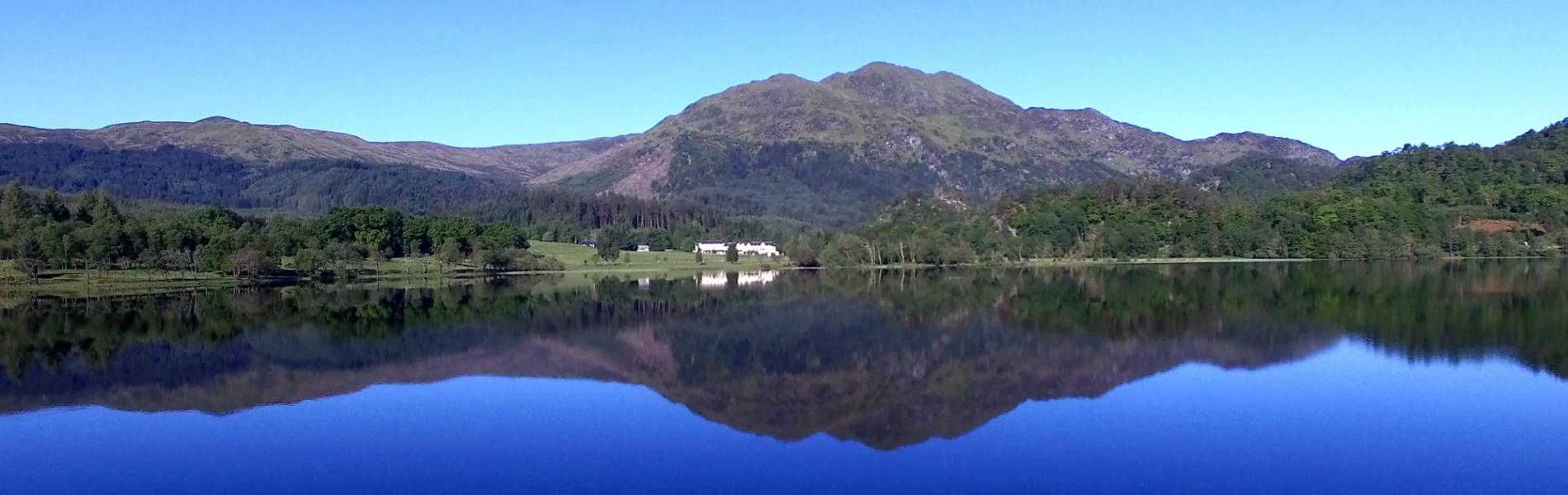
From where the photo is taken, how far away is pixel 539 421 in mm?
23047

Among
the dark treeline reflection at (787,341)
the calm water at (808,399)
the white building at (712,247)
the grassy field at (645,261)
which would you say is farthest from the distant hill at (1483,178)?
the calm water at (808,399)

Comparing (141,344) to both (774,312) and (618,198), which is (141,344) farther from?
(618,198)

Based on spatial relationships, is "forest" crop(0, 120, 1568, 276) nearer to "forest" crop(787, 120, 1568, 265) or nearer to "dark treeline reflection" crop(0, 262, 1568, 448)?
"forest" crop(787, 120, 1568, 265)

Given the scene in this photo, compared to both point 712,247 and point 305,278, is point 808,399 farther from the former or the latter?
point 712,247

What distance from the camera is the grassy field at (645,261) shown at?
11100cm

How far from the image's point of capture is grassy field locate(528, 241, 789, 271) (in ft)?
364

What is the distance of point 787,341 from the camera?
38719 millimetres

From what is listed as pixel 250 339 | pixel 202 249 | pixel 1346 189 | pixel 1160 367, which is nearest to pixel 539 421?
pixel 1160 367

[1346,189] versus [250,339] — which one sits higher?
[1346,189]

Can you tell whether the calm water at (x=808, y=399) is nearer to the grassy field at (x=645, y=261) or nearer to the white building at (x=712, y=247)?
the grassy field at (x=645, y=261)

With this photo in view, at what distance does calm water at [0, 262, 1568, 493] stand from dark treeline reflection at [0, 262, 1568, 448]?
20 cm

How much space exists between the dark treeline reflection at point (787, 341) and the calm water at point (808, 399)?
195mm

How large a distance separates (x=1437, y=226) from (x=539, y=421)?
113927mm

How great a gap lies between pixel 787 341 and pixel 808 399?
1304 cm
